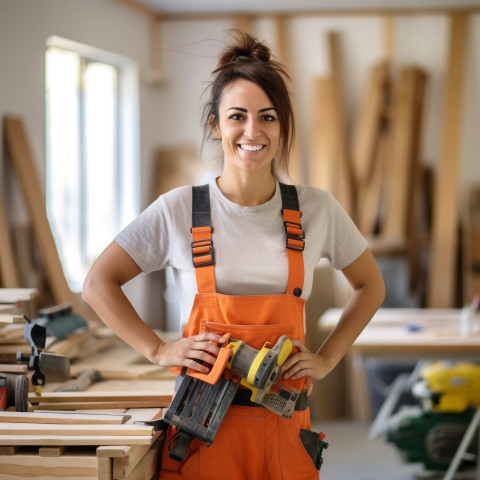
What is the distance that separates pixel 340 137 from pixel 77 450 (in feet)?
15.9

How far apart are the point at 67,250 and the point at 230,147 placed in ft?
13.2

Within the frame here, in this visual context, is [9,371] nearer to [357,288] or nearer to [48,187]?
[357,288]

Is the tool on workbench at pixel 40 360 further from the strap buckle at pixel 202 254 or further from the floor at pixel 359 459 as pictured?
the floor at pixel 359 459

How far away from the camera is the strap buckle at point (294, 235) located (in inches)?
73.2

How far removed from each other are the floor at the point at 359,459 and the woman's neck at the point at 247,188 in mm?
2920

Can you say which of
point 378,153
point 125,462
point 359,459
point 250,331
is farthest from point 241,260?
point 378,153

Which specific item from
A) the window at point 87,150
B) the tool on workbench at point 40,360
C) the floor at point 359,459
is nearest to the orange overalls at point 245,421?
the tool on workbench at point 40,360

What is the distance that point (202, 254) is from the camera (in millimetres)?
1826

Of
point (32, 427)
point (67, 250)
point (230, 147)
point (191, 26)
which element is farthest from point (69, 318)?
point (191, 26)

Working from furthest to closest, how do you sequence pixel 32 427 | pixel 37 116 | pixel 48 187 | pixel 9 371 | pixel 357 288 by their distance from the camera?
pixel 48 187 → pixel 37 116 → pixel 9 371 → pixel 357 288 → pixel 32 427

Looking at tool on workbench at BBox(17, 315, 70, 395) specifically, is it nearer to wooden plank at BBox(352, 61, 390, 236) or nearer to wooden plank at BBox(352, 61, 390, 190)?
wooden plank at BBox(352, 61, 390, 236)

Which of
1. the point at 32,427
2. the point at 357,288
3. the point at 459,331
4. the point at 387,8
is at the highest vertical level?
the point at 387,8

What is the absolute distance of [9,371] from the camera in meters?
2.25

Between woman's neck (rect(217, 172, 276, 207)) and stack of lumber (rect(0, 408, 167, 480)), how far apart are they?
2.22 ft
